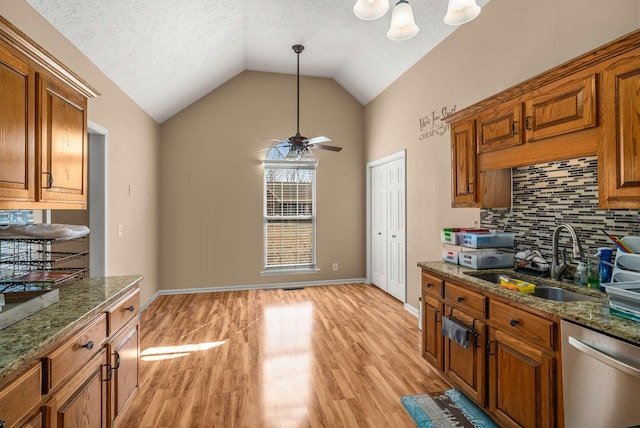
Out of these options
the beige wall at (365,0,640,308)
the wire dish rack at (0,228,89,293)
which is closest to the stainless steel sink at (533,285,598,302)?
the beige wall at (365,0,640,308)

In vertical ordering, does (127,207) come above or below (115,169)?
below

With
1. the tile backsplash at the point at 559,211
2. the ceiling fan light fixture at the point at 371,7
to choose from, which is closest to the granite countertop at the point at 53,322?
the ceiling fan light fixture at the point at 371,7

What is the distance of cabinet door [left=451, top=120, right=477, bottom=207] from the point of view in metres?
2.76

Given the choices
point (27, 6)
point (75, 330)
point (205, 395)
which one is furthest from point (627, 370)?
point (27, 6)

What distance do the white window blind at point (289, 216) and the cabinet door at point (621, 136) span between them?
4595 mm

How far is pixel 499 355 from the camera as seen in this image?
6.50 ft

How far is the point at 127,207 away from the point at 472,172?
3.79 metres

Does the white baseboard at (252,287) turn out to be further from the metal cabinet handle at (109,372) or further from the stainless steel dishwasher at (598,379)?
the stainless steel dishwasher at (598,379)

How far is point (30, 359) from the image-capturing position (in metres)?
1.17

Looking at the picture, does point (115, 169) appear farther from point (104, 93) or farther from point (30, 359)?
point (30, 359)

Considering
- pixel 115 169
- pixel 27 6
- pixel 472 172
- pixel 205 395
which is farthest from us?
pixel 115 169

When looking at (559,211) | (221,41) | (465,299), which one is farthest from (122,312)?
(221,41)

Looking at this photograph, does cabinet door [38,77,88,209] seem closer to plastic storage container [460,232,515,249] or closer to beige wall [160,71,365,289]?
plastic storage container [460,232,515,249]

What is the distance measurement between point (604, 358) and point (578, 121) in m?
1.24
